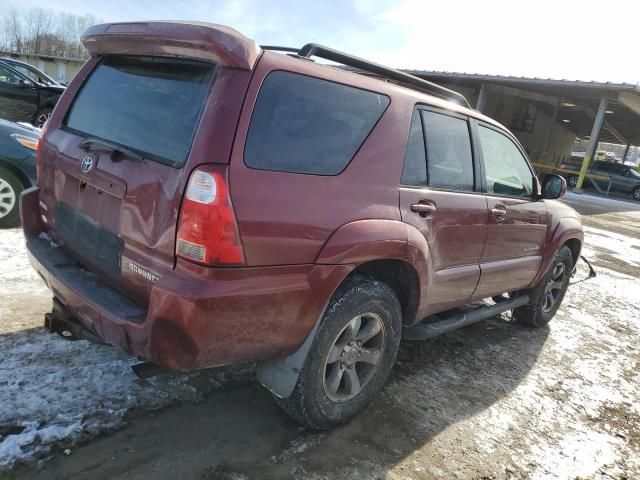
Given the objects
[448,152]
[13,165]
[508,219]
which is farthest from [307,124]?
[13,165]

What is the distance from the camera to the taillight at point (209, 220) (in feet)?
6.53

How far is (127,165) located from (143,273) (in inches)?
19.3

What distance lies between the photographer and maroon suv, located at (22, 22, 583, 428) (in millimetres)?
2045

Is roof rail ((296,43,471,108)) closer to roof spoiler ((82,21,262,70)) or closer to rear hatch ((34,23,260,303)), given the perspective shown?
roof spoiler ((82,21,262,70))

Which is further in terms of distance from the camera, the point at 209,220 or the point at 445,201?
the point at 445,201

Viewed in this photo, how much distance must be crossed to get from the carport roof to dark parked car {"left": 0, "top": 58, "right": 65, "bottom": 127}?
2052 centimetres

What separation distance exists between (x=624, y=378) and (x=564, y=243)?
4.27ft

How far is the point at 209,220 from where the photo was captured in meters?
1.99

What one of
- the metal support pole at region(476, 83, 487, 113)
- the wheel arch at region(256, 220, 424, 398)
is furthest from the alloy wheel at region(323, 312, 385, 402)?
the metal support pole at region(476, 83, 487, 113)

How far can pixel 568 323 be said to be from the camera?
5117 mm

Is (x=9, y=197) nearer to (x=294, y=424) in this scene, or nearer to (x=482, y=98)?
(x=294, y=424)

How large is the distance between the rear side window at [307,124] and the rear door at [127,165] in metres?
0.27

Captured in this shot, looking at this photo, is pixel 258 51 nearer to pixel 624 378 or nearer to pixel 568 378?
pixel 568 378

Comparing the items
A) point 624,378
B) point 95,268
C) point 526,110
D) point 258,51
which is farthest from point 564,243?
point 526,110
